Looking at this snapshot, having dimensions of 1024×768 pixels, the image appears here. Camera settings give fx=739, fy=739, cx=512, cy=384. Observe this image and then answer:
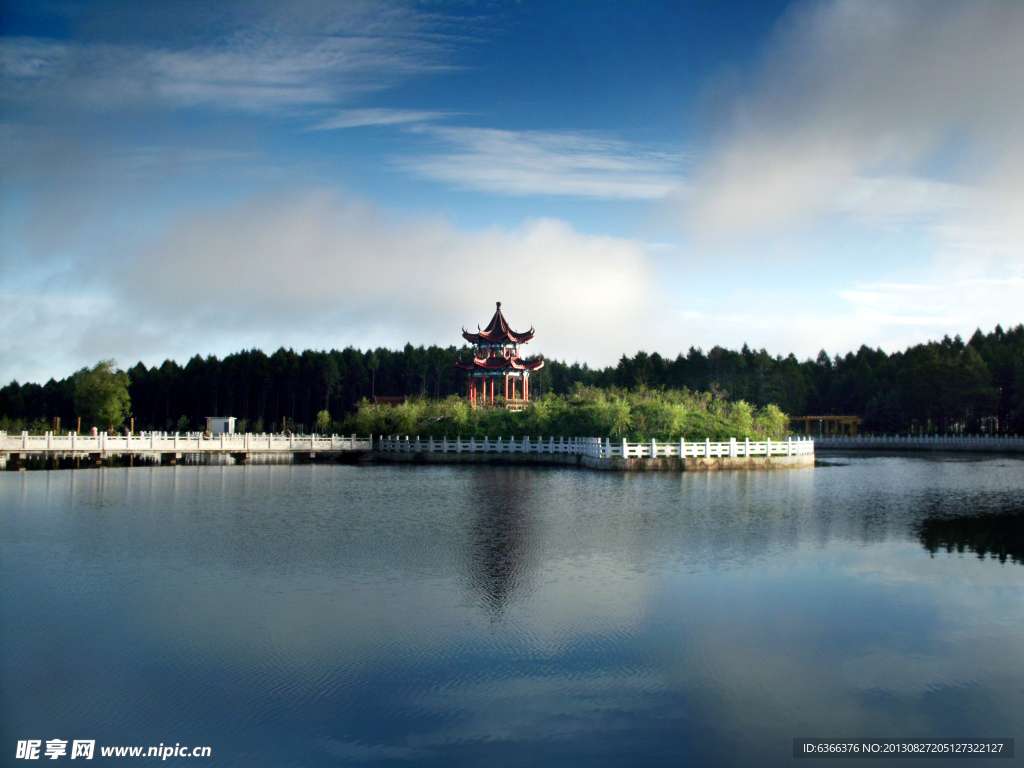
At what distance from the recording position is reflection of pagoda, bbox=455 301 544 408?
168 feet

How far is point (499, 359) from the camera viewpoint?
2029 inches

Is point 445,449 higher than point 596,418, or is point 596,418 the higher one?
point 596,418

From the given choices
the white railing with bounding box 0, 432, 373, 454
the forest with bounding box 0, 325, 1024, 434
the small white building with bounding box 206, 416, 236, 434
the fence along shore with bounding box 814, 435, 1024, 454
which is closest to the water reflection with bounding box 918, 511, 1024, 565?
the white railing with bounding box 0, 432, 373, 454

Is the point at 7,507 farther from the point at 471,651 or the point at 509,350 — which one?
the point at 509,350

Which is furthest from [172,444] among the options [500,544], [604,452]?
[500,544]

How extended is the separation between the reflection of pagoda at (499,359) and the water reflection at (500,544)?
2890 centimetres

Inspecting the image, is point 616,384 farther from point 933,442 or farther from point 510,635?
point 510,635

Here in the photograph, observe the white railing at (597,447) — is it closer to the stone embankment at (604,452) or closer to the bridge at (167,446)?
the stone embankment at (604,452)

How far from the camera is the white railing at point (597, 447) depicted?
30.8 m

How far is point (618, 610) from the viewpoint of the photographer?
8.56 meters

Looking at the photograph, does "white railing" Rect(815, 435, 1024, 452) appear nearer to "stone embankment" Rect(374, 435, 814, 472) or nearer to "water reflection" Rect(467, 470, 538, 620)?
"stone embankment" Rect(374, 435, 814, 472)

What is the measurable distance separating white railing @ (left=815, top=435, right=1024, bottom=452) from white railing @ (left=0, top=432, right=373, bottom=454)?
4099 centimetres

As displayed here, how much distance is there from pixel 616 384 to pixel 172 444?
47577mm

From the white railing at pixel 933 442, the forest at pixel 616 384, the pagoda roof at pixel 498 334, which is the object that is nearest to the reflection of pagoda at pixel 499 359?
the pagoda roof at pixel 498 334
